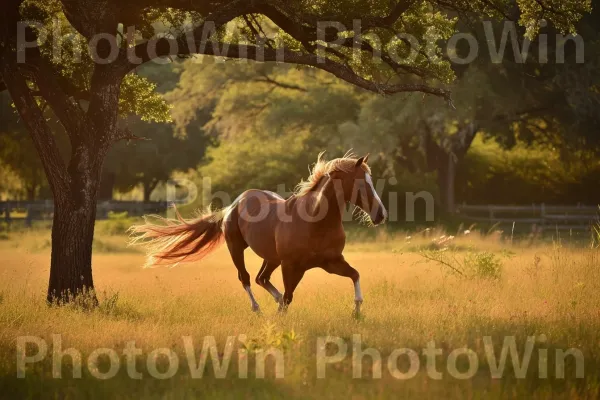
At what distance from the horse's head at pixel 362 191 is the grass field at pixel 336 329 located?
153cm

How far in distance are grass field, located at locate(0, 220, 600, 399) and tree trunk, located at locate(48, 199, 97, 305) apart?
506 millimetres

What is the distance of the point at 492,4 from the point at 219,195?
28304 millimetres

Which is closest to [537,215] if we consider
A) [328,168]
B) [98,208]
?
[98,208]

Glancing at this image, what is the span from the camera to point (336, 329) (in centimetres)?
1009

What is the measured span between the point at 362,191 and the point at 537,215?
107 ft

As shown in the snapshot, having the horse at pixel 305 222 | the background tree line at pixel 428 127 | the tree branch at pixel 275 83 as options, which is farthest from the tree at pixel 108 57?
the tree branch at pixel 275 83

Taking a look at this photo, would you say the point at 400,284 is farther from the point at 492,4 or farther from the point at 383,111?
the point at 383,111

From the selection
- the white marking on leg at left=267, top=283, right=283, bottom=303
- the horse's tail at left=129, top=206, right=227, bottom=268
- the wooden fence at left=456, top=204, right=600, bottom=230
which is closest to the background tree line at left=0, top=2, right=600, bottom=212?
the wooden fence at left=456, top=204, right=600, bottom=230

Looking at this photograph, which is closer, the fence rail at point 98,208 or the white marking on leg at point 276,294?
the white marking on leg at point 276,294

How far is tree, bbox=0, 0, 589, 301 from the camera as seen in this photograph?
12.8 metres

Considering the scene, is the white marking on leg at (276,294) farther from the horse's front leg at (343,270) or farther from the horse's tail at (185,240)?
the horse's tail at (185,240)

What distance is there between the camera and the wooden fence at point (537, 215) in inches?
1480

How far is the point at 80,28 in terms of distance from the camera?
13336mm

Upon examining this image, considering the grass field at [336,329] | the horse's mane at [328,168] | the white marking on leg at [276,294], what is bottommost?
the grass field at [336,329]
